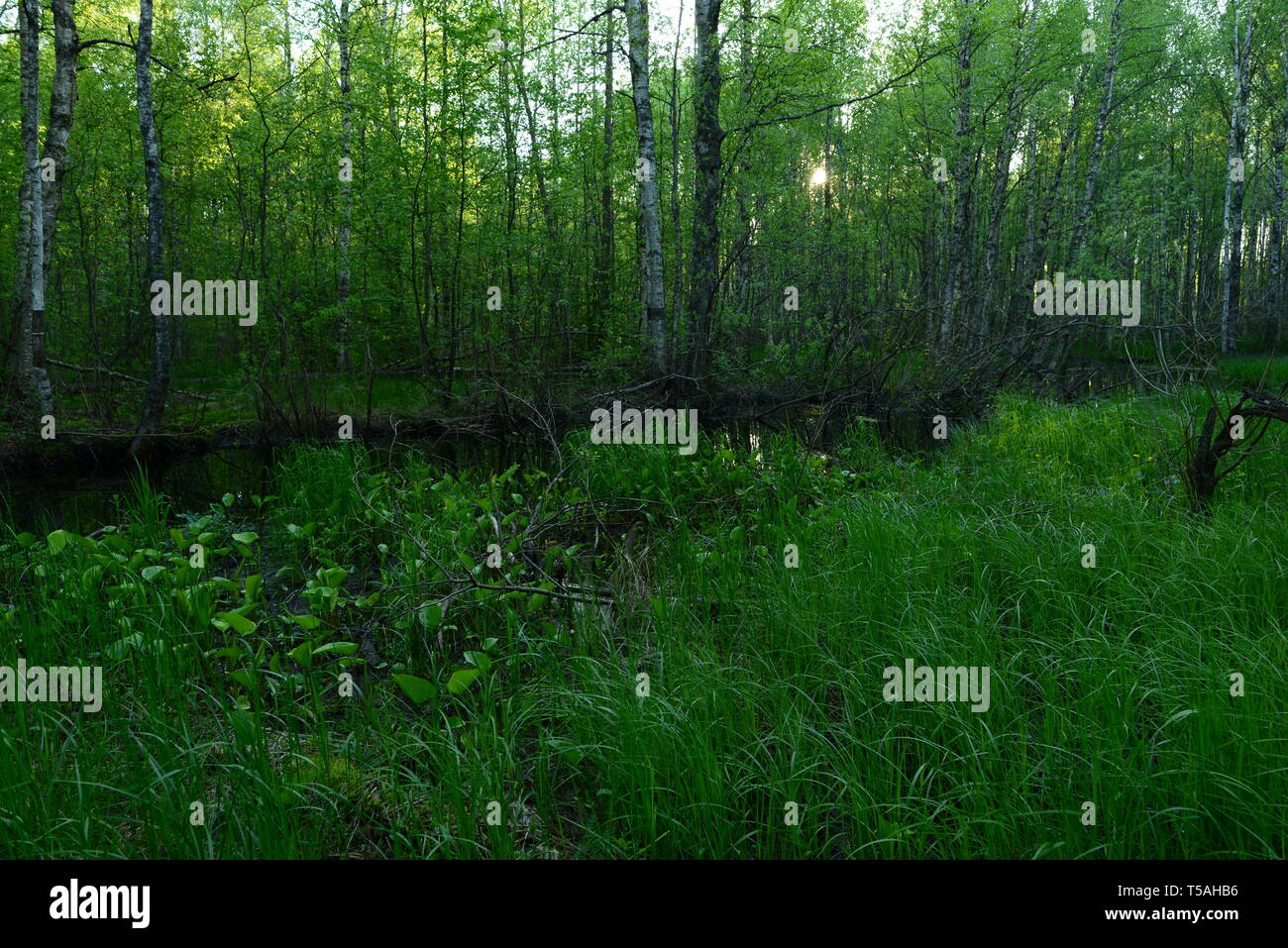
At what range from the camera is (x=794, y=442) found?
27.1 ft

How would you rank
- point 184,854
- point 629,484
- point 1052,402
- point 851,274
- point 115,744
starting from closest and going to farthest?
point 184,854, point 115,744, point 629,484, point 1052,402, point 851,274

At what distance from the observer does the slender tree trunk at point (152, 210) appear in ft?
29.5

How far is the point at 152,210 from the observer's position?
30.0ft

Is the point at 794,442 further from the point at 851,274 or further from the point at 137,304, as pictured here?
the point at 851,274

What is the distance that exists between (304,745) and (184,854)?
2.34 feet
